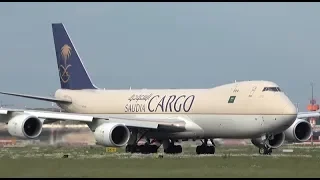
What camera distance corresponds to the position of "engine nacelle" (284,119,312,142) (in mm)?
48750

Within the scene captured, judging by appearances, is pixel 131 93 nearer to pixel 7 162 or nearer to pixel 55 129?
pixel 55 129

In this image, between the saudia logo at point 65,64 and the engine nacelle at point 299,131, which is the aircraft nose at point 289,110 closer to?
the engine nacelle at point 299,131

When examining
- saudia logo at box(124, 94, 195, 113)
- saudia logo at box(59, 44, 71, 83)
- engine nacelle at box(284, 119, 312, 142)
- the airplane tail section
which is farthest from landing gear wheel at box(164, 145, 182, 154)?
saudia logo at box(59, 44, 71, 83)

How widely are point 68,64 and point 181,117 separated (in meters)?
13.1

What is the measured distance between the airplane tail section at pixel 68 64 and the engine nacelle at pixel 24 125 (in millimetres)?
13403

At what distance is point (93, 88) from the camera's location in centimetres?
5688

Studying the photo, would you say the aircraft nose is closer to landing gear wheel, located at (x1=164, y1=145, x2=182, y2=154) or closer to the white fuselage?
the white fuselage

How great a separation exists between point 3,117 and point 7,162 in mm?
11035

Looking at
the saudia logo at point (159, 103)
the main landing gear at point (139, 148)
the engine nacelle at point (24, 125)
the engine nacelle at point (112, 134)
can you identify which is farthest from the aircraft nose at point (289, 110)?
the engine nacelle at point (24, 125)

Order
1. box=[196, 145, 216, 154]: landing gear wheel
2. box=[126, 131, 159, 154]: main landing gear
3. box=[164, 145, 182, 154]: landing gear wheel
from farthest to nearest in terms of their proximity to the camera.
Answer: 1. box=[164, 145, 182, 154]: landing gear wheel
2. box=[196, 145, 216, 154]: landing gear wheel
3. box=[126, 131, 159, 154]: main landing gear

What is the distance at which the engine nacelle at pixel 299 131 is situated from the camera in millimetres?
48750

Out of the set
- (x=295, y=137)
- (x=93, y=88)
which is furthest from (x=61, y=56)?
(x=295, y=137)

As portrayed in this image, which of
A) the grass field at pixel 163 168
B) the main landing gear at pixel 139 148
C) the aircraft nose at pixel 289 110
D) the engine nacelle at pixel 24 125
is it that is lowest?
the main landing gear at pixel 139 148

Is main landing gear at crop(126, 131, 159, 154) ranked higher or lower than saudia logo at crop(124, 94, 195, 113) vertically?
lower
